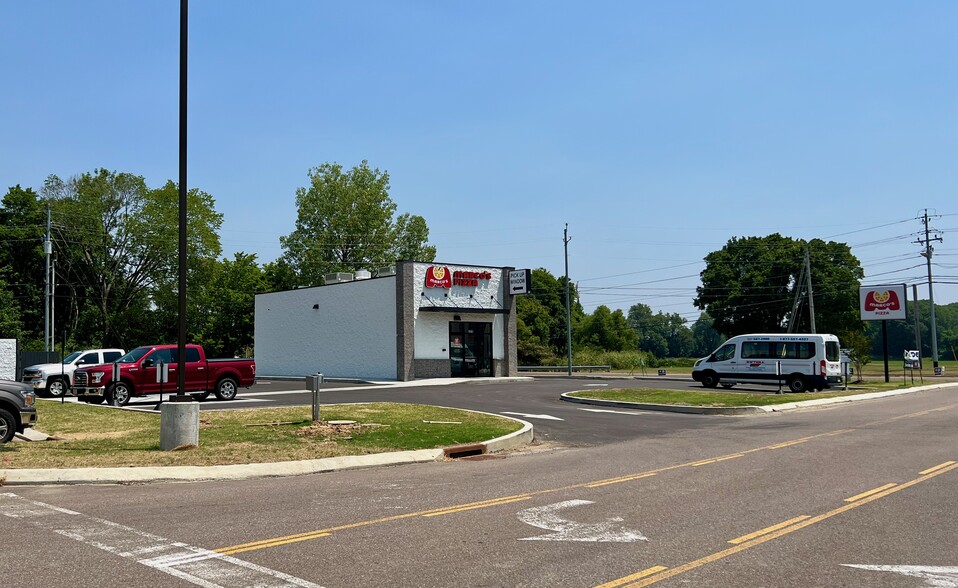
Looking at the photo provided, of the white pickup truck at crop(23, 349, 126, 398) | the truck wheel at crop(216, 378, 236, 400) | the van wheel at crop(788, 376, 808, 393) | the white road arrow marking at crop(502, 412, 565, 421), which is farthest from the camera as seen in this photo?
the van wheel at crop(788, 376, 808, 393)

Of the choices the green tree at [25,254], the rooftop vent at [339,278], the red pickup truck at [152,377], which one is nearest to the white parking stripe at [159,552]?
the red pickup truck at [152,377]

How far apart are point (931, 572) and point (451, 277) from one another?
3796cm

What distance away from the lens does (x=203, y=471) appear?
12.1m

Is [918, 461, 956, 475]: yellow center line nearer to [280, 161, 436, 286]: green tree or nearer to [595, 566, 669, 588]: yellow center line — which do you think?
[595, 566, 669, 588]: yellow center line

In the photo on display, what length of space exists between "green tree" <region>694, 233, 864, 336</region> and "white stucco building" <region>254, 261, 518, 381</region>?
46.8 meters

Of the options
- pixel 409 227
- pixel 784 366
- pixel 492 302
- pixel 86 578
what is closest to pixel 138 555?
pixel 86 578

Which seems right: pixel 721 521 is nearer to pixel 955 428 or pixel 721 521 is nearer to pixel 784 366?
pixel 955 428

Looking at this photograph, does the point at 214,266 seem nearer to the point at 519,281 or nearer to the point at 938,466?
the point at 519,281

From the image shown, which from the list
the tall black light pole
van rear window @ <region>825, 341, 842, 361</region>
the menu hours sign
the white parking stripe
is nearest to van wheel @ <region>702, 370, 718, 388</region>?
van rear window @ <region>825, 341, 842, 361</region>

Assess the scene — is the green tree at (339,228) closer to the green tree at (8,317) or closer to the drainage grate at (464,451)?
the green tree at (8,317)

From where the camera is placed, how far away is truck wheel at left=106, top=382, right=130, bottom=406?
2397cm

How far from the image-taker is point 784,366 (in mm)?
34500

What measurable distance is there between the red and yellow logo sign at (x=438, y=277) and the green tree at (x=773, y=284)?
49.7 meters

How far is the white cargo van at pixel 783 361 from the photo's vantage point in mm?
33750
